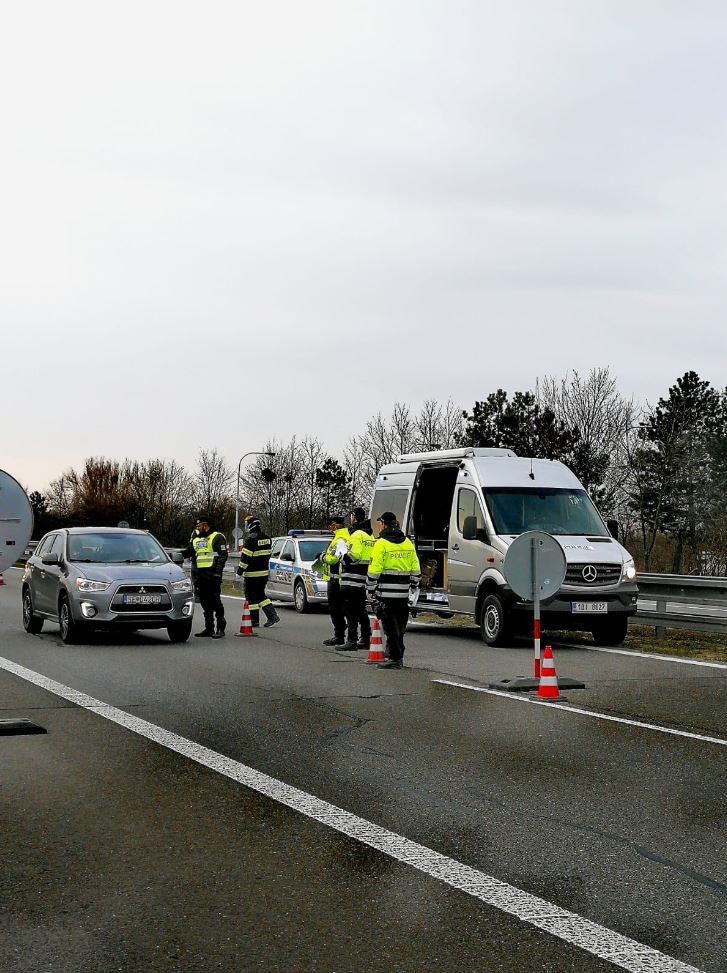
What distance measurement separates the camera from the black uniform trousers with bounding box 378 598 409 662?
1467 cm

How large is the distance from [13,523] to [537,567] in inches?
215

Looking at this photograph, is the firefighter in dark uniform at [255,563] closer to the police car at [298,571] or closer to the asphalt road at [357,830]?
the police car at [298,571]

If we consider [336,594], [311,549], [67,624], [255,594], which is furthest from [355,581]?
[311,549]

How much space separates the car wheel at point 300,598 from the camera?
26.1m

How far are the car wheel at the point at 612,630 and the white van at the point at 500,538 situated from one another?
0.01 m

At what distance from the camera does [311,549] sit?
26969mm

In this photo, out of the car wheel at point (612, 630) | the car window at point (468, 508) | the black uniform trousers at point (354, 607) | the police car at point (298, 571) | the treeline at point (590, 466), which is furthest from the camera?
the treeline at point (590, 466)

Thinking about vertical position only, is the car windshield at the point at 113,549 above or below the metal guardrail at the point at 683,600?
above

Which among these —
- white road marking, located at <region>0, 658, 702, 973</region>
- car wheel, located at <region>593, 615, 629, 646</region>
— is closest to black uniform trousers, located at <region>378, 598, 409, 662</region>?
car wheel, located at <region>593, 615, 629, 646</region>

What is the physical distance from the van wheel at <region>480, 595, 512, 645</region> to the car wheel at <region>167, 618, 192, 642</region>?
418 cm

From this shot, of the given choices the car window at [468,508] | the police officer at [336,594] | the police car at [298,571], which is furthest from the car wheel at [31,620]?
the police car at [298,571]

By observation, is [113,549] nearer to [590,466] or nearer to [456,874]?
[456,874]

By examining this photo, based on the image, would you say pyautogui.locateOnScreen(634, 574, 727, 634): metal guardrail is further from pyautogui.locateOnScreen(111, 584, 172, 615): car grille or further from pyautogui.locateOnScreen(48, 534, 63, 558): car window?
pyautogui.locateOnScreen(48, 534, 63, 558): car window

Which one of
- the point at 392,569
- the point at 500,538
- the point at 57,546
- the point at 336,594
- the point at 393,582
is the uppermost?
the point at 500,538
